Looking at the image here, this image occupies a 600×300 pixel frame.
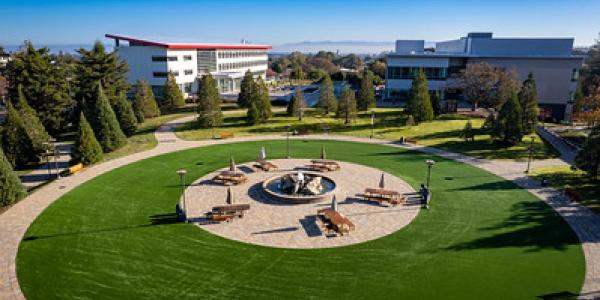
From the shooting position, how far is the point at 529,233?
1944 cm

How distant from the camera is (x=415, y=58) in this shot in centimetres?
6250

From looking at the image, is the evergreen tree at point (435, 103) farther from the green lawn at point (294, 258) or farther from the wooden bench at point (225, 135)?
the green lawn at point (294, 258)

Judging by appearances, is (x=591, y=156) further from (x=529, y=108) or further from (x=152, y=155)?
(x=152, y=155)

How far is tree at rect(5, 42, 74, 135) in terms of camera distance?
4028 centimetres

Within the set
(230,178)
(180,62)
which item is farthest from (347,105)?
(180,62)

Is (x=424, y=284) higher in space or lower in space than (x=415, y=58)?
lower

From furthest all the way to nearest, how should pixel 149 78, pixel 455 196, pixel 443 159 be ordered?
pixel 149 78
pixel 443 159
pixel 455 196

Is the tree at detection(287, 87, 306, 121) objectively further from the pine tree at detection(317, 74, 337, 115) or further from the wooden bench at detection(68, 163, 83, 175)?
the wooden bench at detection(68, 163, 83, 175)

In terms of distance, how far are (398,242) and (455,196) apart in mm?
7991

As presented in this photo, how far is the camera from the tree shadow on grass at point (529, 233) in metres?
18.1

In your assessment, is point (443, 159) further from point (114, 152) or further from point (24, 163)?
point (24, 163)

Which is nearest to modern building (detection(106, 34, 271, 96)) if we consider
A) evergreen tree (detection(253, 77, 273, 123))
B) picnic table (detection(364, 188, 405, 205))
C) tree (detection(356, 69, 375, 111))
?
evergreen tree (detection(253, 77, 273, 123))

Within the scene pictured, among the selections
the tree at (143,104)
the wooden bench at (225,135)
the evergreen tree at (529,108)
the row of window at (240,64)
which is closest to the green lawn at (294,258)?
the evergreen tree at (529,108)

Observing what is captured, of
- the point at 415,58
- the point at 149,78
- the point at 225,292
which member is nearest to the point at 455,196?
the point at 225,292
